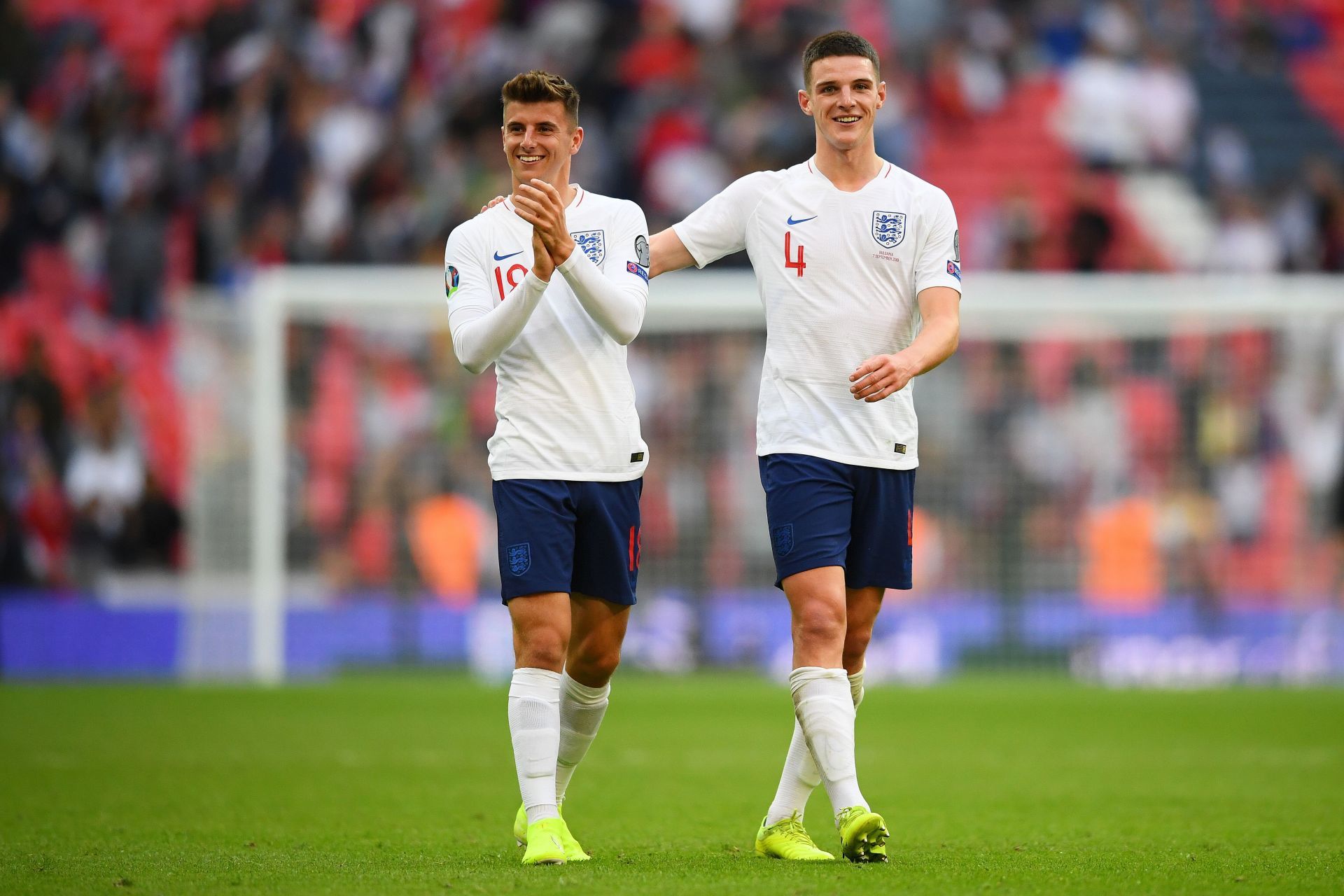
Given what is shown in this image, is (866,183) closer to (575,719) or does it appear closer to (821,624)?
(821,624)

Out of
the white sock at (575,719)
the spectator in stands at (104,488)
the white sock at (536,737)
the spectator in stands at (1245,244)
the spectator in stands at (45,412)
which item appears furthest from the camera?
the spectator in stands at (1245,244)

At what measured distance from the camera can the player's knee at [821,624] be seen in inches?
214

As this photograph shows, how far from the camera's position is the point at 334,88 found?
19.8m

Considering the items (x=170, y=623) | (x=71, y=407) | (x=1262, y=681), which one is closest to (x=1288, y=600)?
(x=1262, y=681)

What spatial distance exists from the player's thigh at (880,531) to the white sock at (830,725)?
39 cm

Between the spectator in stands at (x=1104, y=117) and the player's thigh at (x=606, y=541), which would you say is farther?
the spectator in stands at (x=1104, y=117)

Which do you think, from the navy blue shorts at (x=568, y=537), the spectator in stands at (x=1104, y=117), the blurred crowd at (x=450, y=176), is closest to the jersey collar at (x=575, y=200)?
the navy blue shorts at (x=568, y=537)

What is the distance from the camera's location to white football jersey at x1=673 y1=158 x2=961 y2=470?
5.62 meters

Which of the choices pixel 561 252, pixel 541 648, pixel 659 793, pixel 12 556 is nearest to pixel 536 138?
pixel 561 252

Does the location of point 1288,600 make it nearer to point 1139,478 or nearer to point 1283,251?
point 1139,478

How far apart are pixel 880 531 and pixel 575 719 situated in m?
1.15

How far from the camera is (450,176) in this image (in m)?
19.1

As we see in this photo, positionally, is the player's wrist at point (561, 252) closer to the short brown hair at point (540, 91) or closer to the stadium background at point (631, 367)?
the short brown hair at point (540, 91)

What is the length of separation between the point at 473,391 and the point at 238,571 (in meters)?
2.50
